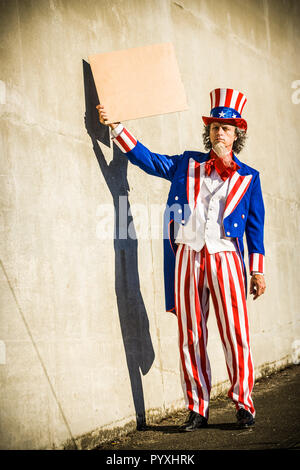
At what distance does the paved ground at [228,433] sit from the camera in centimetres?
299

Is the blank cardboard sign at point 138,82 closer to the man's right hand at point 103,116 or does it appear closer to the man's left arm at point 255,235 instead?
the man's right hand at point 103,116

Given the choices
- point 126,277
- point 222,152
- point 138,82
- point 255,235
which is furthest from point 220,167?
point 126,277

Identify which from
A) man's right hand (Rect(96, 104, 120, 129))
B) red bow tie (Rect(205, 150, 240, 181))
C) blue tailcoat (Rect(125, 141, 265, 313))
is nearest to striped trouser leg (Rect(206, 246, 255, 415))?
blue tailcoat (Rect(125, 141, 265, 313))

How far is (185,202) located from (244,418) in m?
1.21

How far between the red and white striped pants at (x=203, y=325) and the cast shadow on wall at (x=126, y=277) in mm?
293

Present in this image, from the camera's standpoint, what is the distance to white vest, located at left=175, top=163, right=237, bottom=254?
3.31m

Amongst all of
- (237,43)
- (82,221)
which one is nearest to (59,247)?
(82,221)

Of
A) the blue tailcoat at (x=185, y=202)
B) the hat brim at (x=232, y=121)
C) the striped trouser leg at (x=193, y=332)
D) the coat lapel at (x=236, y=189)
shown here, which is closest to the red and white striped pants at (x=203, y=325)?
the striped trouser leg at (x=193, y=332)

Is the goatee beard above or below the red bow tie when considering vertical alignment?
above

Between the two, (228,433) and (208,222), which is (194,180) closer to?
(208,222)

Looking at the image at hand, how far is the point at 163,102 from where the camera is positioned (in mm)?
3471

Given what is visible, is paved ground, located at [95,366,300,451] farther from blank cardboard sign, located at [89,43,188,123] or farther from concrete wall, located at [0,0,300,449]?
blank cardboard sign, located at [89,43,188,123]

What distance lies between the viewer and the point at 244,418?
3291 mm

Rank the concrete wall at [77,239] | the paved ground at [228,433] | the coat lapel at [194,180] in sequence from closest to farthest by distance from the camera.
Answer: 1. the concrete wall at [77,239]
2. the paved ground at [228,433]
3. the coat lapel at [194,180]
